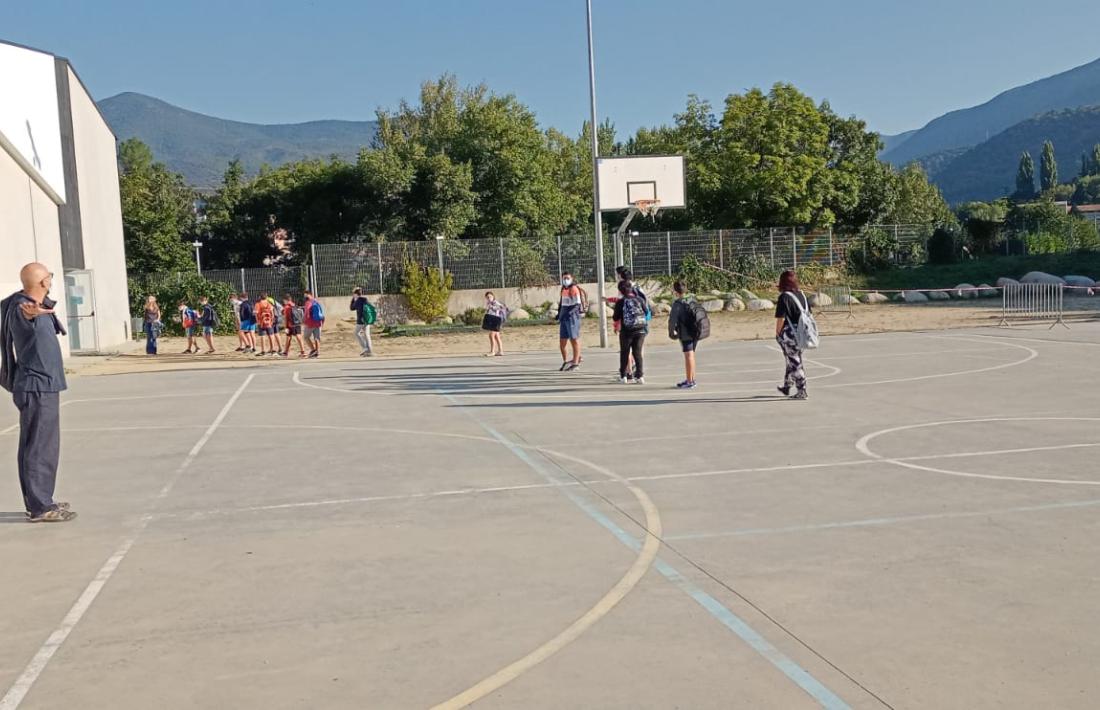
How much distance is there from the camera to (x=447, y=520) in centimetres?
767

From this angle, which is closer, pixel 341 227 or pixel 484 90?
pixel 341 227

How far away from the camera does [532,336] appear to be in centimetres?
3147

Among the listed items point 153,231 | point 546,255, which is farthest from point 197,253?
point 546,255

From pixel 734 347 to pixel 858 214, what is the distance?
1175 inches

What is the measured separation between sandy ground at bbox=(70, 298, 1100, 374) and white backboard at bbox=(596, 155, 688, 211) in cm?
387

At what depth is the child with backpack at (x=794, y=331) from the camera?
13.9 meters

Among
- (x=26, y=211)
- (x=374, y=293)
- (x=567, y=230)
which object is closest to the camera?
(x=26, y=211)

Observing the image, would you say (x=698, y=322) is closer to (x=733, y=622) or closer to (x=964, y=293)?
(x=733, y=622)

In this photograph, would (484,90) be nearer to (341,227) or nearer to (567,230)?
(567,230)

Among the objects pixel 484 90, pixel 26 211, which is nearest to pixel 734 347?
pixel 26 211

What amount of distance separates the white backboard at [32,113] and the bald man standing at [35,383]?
1872 centimetres

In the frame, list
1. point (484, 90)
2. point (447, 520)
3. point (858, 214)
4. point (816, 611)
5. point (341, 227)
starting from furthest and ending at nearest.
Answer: point (484, 90) < point (858, 214) < point (341, 227) < point (447, 520) < point (816, 611)

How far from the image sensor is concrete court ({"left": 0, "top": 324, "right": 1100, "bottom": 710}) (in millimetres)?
4582

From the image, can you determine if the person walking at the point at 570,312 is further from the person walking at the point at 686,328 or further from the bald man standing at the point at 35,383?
the bald man standing at the point at 35,383
